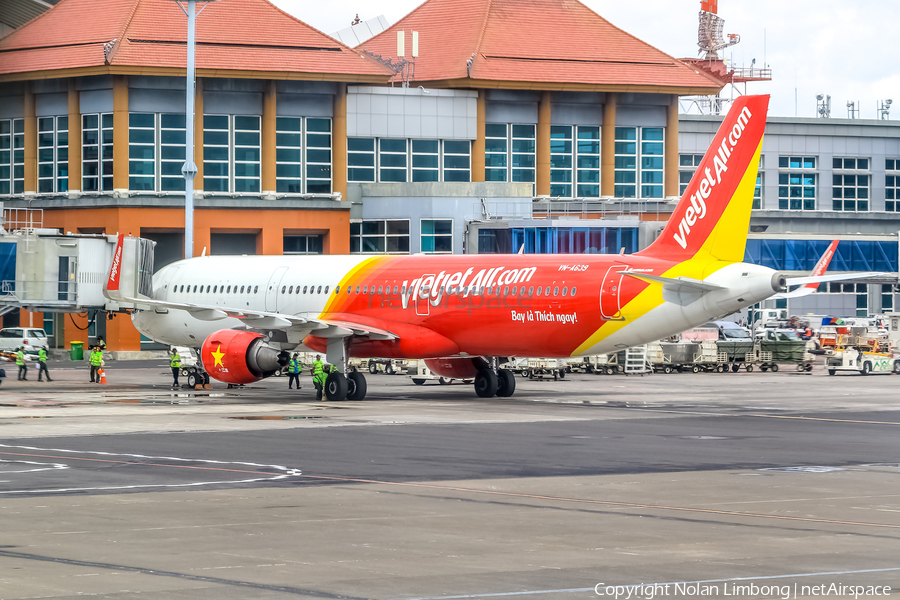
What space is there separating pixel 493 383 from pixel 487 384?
19cm

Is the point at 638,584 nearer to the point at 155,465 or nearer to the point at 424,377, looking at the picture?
the point at 155,465

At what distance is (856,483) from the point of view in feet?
64.7

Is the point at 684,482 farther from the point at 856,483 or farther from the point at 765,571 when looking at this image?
the point at 765,571

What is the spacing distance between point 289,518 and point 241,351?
22479mm

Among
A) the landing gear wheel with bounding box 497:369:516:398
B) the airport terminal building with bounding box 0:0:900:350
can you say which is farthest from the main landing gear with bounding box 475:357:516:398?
the airport terminal building with bounding box 0:0:900:350

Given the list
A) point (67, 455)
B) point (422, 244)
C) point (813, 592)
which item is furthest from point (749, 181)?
point (422, 244)

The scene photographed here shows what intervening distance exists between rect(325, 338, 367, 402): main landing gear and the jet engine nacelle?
1622 mm

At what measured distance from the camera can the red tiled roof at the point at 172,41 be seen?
7112 cm

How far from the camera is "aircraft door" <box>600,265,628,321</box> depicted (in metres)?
35.5

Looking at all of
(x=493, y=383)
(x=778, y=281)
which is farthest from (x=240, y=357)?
(x=778, y=281)

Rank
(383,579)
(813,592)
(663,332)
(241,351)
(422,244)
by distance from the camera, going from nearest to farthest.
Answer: (813,592) → (383,579) → (663,332) → (241,351) → (422,244)

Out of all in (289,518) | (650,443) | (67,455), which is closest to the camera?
(289,518)

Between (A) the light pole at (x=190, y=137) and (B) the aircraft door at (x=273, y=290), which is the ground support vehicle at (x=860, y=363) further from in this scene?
(A) the light pole at (x=190, y=137)

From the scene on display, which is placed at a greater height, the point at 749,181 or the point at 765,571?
the point at 749,181
